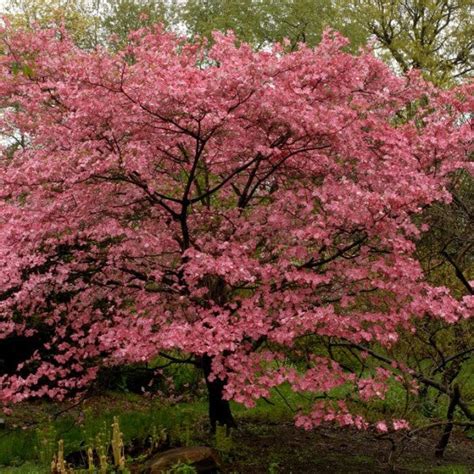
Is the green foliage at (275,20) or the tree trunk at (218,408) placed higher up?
the green foliage at (275,20)

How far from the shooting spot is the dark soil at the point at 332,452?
8.19 m

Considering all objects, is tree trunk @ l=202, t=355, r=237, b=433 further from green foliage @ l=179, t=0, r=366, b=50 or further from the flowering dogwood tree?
green foliage @ l=179, t=0, r=366, b=50

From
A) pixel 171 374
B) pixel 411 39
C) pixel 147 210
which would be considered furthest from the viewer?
pixel 411 39

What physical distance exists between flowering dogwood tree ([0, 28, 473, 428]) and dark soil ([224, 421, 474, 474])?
3.62 ft

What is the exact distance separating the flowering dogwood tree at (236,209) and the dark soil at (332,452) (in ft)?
3.62

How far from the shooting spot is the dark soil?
819cm

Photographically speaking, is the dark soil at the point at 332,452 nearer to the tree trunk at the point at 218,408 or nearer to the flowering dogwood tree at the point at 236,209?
the tree trunk at the point at 218,408

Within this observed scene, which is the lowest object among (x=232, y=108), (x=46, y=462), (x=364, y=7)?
(x=46, y=462)

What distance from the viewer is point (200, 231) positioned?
8688 millimetres

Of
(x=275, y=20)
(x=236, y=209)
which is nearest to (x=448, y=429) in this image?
(x=236, y=209)

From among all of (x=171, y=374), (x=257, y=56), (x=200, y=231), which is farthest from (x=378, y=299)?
(x=171, y=374)

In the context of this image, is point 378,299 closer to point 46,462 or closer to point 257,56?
point 257,56

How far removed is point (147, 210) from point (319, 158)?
2.49 meters

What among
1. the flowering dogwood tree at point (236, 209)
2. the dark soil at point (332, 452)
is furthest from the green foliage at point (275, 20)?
the dark soil at point (332, 452)
